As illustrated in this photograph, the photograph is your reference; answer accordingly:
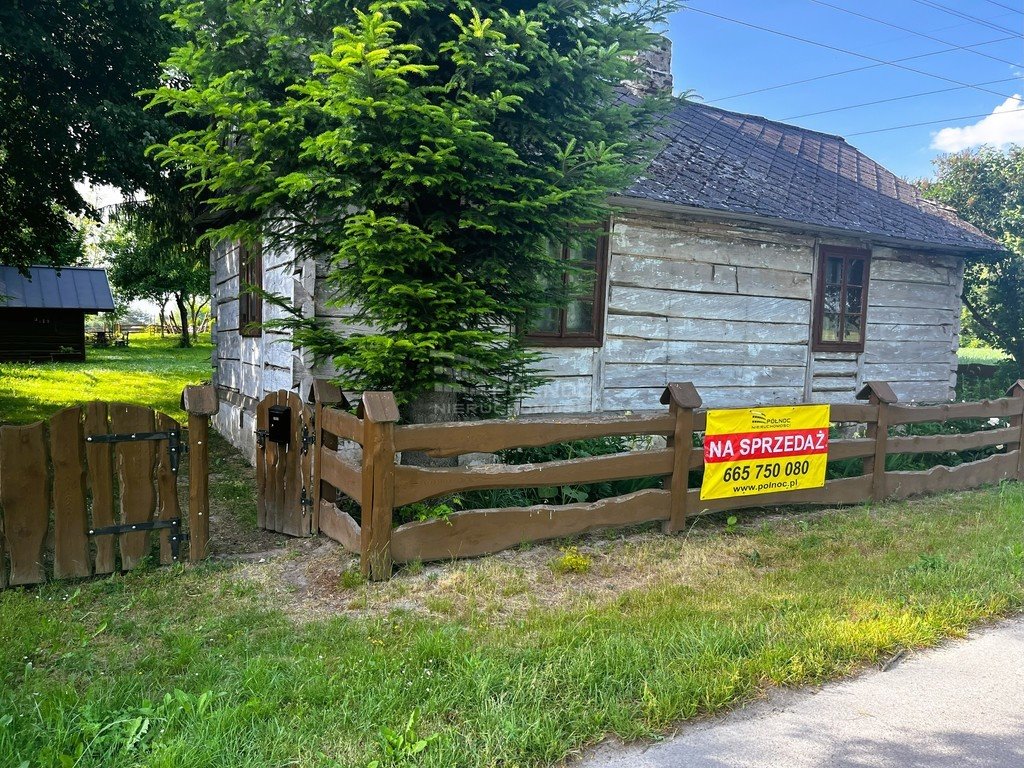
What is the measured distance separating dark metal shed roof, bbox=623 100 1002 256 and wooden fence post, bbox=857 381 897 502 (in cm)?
279

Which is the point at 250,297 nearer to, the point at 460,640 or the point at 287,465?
the point at 287,465

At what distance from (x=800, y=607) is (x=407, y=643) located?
2.39 metres

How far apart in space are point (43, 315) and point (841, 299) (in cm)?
2901

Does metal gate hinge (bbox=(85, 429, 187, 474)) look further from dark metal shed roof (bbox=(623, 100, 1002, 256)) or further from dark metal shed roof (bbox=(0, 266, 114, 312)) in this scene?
dark metal shed roof (bbox=(0, 266, 114, 312))

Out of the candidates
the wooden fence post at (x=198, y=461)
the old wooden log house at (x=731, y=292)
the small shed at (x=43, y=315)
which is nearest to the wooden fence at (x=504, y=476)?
the wooden fence post at (x=198, y=461)

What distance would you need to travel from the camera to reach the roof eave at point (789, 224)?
28.2 ft

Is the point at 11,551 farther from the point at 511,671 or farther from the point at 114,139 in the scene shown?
the point at 114,139

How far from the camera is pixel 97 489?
4891mm

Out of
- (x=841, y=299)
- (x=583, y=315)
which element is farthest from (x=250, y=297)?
(x=841, y=299)

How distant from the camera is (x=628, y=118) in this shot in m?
5.65

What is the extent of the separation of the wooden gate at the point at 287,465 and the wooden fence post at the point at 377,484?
1356 millimetres

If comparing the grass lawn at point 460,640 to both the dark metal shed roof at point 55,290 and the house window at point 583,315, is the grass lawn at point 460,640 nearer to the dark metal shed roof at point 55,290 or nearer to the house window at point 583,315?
the house window at point 583,315

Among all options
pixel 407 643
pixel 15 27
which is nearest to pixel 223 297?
pixel 15 27

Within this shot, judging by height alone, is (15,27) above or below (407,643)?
above
